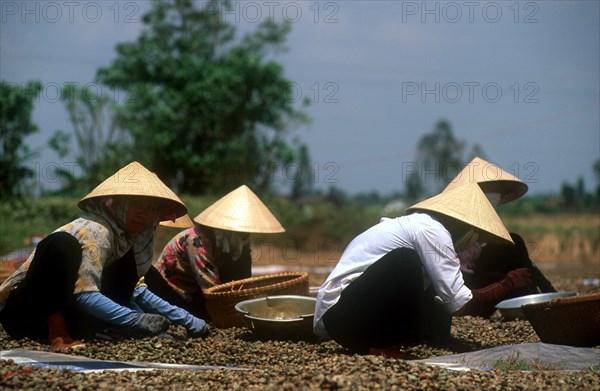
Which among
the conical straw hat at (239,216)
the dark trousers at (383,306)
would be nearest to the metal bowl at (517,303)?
the dark trousers at (383,306)

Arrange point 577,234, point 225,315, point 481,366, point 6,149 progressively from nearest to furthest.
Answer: point 481,366 < point 225,315 < point 577,234 < point 6,149

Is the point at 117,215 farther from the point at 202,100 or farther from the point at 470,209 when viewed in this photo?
the point at 202,100

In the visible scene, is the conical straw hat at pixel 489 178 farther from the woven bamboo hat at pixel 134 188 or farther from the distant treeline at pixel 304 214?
the distant treeline at pixel 304 214

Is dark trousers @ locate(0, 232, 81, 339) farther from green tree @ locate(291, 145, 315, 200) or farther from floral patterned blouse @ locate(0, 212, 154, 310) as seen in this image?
green tree @ locate(291, 145, 315, 200)

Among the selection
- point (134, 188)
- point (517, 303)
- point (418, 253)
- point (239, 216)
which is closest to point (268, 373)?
point (418, 253)

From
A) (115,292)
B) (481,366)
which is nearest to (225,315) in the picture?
(115,292)

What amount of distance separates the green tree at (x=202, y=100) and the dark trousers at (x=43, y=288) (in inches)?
572

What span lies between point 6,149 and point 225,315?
1390 cm

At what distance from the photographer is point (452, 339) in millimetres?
4758

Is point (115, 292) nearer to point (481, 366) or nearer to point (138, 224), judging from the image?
point (138, 224)

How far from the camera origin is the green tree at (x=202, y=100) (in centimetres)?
1977

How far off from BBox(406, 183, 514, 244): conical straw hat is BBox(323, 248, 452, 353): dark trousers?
353 millimetres

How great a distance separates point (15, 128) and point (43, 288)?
49.0 feet

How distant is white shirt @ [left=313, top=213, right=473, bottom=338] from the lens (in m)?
4.11
